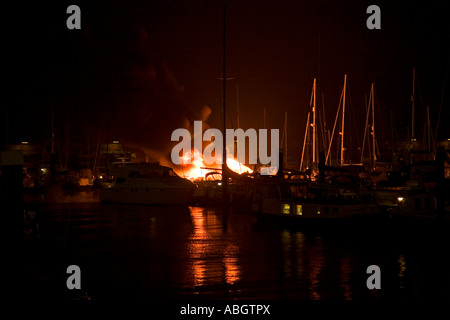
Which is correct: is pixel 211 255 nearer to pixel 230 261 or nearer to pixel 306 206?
pixel 230 261

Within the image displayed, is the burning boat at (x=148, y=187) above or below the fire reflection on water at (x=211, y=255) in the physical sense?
above

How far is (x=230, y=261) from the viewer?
19094 millimetres

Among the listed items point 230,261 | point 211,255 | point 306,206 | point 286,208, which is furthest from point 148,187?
point 230,261

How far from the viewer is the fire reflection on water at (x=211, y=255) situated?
16.4m

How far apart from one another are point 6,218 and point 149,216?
21.9 meters

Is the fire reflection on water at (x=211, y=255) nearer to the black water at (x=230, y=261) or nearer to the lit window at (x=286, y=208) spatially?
the black water at (x=230, y=261)

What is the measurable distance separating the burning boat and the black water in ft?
32.7

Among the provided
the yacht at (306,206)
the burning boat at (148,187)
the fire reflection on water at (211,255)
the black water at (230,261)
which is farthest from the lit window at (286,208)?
the burning boat at (148,187)

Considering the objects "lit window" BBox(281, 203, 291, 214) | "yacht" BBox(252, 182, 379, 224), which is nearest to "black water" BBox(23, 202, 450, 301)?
"yacht" BBox(252, 182, 379, 224)

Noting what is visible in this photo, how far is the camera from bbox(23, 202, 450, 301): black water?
14047mm

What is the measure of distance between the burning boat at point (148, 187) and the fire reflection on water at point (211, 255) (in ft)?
34.9

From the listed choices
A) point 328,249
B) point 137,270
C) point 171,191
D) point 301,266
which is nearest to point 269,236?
point 328,249

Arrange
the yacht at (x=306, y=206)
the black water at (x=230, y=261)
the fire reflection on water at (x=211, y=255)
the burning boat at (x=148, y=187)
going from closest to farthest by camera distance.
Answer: the black water at (x=230, y=261)
the fire reflection on water at (x=211, y=255)
the yacht at (x=306, y=206)
the burning boat at (x=148, y=187)
